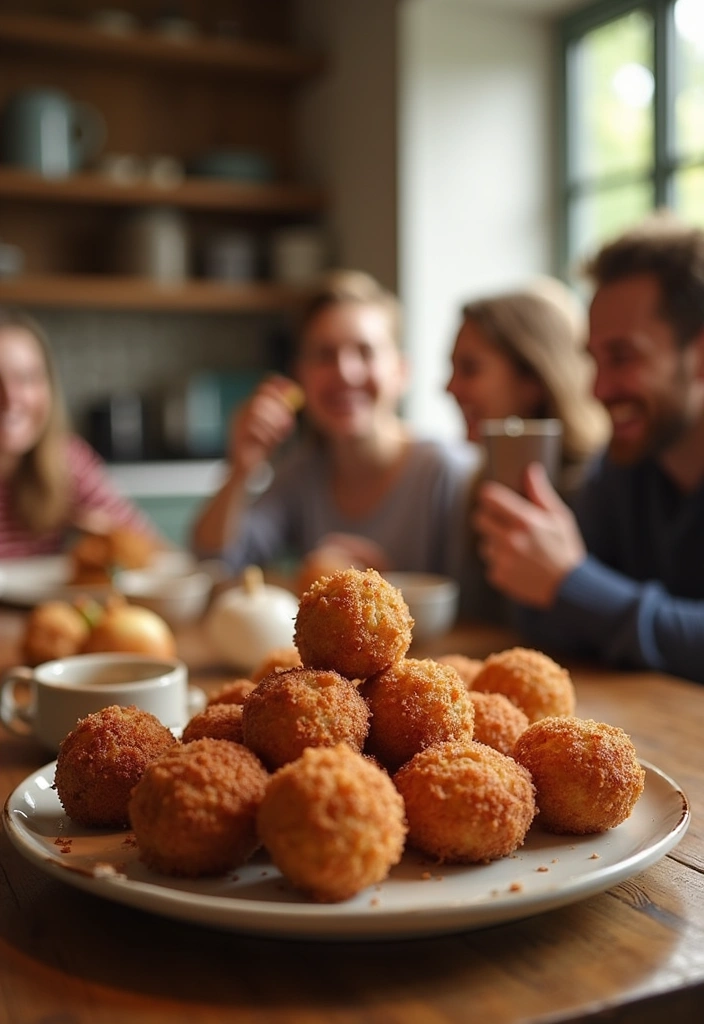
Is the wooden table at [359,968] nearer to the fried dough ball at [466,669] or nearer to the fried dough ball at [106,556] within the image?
the fried dough ball at [466,669]

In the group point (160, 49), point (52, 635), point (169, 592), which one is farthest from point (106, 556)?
point (160, 49)

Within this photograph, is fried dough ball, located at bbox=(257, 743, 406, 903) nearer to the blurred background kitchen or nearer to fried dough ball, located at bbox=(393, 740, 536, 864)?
fried dough ball, located at bbox=(393, 740, 536, 864)

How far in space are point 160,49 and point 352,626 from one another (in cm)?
375

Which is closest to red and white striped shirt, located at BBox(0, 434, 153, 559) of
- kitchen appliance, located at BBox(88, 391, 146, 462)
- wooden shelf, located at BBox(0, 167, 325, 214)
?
kitchen appliance, located at BBox(88, 391, 146, 462)

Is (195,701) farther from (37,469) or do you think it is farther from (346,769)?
(37,469)

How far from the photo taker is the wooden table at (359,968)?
0.54 metres

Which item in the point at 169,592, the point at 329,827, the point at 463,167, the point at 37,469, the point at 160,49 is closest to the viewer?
the point at 329,827

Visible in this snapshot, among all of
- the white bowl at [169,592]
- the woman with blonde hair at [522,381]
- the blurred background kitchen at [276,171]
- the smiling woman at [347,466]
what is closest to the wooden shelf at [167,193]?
the blurred background kitchen at [276,171]

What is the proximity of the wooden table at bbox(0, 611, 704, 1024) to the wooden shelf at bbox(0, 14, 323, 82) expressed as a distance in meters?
3.69

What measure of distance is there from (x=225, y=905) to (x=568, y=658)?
95cm

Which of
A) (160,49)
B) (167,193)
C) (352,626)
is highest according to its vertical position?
(160,49)

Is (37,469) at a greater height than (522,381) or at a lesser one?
lesser

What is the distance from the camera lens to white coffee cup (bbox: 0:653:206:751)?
0.97m

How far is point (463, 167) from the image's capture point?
3.79 meters
